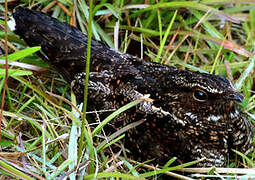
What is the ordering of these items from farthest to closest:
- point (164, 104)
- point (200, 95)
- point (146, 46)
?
point (146, 46), point (164, 104), point (200, 95)

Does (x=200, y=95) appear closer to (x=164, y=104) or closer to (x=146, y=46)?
(x=164, y=104)

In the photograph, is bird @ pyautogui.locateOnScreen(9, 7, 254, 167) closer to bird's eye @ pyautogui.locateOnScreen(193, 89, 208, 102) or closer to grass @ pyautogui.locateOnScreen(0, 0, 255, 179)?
bird's eye @ pyautogui.locateOnScreen(193, 89, 208, 102)

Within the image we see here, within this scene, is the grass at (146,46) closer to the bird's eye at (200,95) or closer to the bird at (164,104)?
the bird at (164,104)

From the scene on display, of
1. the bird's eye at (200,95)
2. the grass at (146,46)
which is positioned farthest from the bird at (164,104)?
the grass at (146,46)

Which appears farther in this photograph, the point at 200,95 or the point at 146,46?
the point at 146,46

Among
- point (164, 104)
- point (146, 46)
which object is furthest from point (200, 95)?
point (146, 46)

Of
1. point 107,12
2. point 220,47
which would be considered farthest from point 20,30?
point 220,47

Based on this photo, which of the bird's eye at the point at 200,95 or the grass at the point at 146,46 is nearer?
the bird's eye at the point at 200,95

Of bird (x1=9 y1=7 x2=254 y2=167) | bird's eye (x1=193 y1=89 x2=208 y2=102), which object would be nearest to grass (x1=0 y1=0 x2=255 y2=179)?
bird (x1=9 y1=7 x2=254 y2=167)
